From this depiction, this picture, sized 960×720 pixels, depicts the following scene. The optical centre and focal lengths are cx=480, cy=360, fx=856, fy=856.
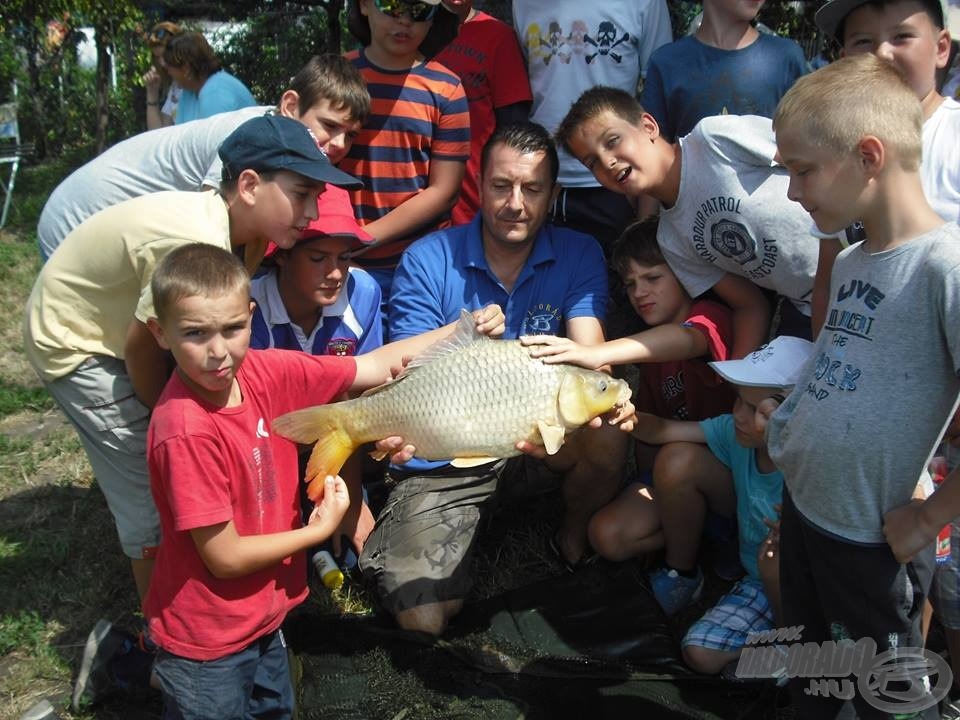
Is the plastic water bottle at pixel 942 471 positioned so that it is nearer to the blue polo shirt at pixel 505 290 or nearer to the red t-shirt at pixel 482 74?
the blue polo shirt at pixel 505 290

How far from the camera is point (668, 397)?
3557 millimetres

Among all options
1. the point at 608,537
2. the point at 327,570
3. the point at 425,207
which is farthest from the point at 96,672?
the point at 425,207

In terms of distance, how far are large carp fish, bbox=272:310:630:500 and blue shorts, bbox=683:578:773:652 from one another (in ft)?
2.96

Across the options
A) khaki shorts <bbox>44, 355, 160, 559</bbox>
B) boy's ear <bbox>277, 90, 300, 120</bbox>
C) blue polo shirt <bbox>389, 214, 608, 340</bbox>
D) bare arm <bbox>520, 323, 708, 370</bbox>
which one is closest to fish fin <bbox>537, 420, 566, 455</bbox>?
bare arm <bbox>520, 323, 708, 370</bbox>

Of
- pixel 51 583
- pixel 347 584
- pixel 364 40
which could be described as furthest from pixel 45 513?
pixel 364 40

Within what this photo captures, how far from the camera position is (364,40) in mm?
4223

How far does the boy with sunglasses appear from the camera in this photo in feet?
12.8

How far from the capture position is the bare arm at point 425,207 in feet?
12.8

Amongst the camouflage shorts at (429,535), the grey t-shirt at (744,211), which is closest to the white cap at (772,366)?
the grey t-shirt at (744,211)

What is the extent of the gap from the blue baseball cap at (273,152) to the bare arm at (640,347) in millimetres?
920

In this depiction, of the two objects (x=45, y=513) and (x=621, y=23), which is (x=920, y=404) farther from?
(x=45, y=513)

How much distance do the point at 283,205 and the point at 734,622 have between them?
2109 mm

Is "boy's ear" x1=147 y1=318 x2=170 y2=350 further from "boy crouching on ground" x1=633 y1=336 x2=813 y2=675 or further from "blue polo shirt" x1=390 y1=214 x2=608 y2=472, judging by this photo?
"boy crouching on ground" x1=633 y1=336 x2=813 y2=675

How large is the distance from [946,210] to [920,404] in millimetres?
847
